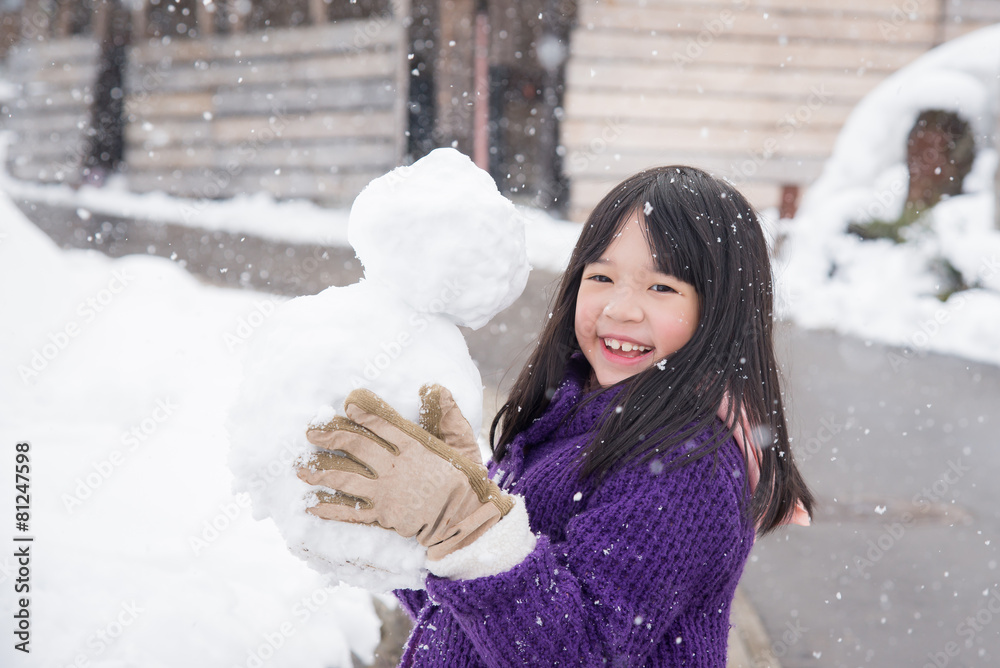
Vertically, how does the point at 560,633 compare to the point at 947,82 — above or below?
below

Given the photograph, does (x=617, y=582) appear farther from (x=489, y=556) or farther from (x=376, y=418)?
(x=376, y=418)

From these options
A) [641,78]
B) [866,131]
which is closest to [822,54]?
[866,131]

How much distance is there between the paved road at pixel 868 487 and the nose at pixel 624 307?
488 mm

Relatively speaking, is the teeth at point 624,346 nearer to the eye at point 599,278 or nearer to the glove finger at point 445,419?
the eye at point 599,278

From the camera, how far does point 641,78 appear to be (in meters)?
8.34

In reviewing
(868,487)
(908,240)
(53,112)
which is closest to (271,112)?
(53,112)

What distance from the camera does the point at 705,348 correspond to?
137cm

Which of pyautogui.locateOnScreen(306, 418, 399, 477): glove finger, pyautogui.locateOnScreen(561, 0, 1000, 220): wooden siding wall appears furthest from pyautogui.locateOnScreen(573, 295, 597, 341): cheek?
pyautogui.locateOnScreen(561, 0, 1000, 220): wooden siding wall

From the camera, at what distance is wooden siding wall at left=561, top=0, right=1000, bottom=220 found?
27.1 feet

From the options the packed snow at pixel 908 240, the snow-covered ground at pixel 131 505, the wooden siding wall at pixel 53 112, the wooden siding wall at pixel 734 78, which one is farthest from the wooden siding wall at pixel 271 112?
the snow-covered ground at pixel 131 505

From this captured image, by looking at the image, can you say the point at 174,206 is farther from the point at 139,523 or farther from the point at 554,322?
the point at 554,322

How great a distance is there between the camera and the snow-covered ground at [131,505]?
1.85 metres

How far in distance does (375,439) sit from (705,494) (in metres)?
0.58

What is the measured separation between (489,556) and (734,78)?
8.59m
